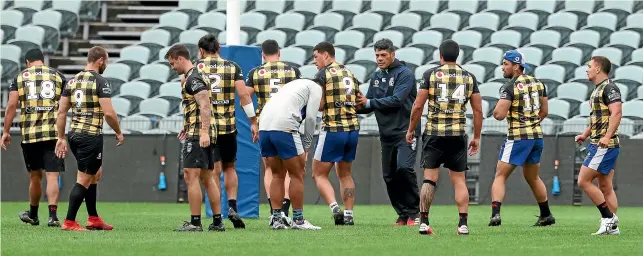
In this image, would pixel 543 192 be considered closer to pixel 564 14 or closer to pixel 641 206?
pixel 641 206

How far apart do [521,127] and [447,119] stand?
2196 millimetres

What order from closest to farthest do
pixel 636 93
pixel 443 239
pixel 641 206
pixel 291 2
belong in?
pixel 443 239, pixel 641 206, pixel 636 93, pixel 291 2

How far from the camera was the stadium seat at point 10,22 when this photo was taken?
26219 millimetres

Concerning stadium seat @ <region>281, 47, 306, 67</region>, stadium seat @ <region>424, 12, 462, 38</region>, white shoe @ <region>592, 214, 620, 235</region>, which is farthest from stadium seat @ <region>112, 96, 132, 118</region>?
white shoe @ <region>592, 214, 620, 235</region>

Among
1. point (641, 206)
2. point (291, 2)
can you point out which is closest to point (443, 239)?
point (641, 206)

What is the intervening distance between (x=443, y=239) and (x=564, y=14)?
15213 mm

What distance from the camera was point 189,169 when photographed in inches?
455

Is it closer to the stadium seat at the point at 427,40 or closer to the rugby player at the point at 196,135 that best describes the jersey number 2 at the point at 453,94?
the rugby player at the point at 196,135

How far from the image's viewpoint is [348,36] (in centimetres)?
2517

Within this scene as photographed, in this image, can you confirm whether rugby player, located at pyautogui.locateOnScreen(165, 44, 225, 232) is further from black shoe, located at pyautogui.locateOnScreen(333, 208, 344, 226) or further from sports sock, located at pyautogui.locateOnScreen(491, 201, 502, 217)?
sports sock, located at pyautogui.locateOnScreen(491, 201, 502, 217)

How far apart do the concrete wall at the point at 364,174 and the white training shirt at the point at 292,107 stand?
7.05 meters

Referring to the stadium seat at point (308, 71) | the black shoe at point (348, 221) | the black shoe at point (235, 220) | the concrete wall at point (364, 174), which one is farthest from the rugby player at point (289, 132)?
the stadium seat at point (308, 71)

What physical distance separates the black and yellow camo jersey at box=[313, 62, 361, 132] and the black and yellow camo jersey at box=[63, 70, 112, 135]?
2260mm

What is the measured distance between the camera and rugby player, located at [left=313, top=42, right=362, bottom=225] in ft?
43.1
